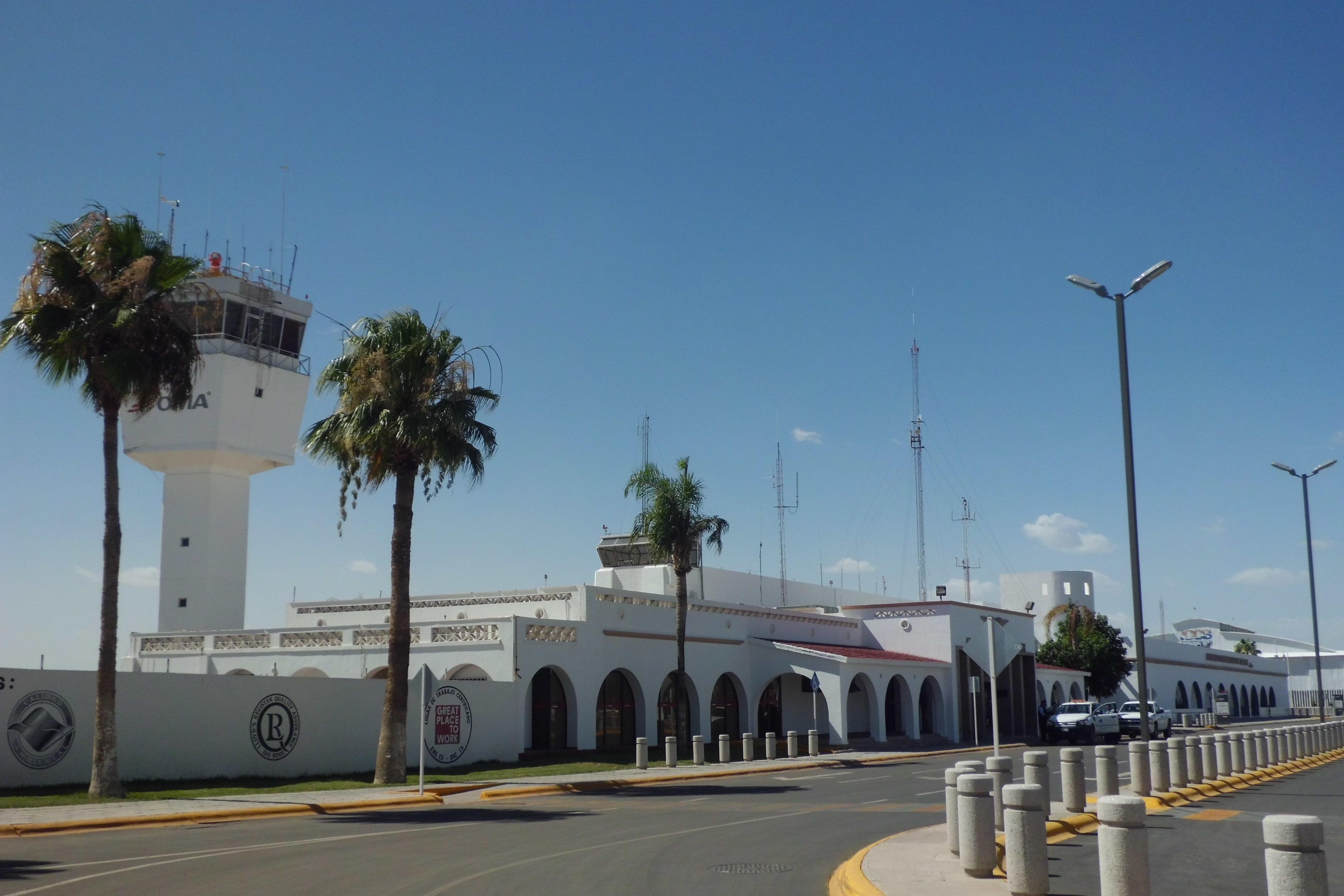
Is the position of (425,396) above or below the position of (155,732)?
above

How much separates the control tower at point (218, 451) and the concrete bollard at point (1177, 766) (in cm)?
3423

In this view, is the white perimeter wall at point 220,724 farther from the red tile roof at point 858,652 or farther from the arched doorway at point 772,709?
the red tile roof at point 858,652

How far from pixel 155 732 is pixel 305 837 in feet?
38.1

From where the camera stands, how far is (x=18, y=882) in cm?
1187

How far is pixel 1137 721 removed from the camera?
169 feet

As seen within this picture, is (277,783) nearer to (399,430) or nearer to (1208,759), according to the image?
(399,430)

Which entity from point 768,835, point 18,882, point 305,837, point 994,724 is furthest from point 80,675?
point 994,724

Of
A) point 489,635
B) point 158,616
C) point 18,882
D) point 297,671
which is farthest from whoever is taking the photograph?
point 158,616

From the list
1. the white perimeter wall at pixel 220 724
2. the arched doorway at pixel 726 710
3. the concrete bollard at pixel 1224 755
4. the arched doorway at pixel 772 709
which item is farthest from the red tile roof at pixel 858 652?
the concrete bollard at pixel 1224 755

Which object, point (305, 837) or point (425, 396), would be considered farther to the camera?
point (425, 396)

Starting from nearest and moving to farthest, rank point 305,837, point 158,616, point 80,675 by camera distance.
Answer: point 305,837 → point 80,675 → point 158,616

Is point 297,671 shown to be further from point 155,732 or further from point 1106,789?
point 1106,789

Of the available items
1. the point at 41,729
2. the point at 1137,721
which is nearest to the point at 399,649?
the point at 41,729

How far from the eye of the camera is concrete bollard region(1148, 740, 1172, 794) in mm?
19984
